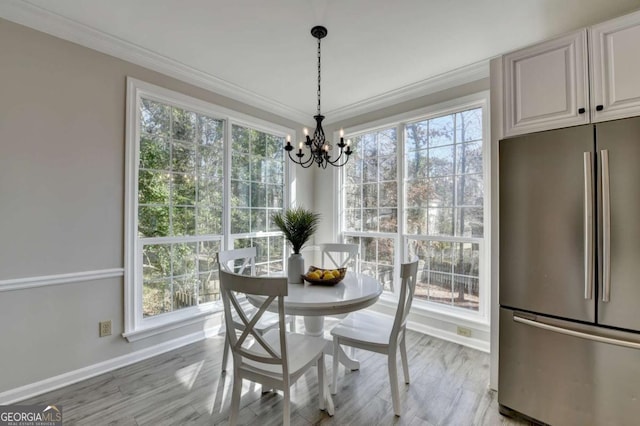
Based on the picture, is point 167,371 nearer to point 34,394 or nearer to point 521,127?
point 34,394

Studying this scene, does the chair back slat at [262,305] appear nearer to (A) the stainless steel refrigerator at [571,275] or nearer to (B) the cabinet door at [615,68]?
(A) the stainless steel refrigerator at [571,275]

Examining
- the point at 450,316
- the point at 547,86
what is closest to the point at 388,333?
the point at 450,316

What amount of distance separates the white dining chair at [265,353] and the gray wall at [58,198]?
4.81 feet

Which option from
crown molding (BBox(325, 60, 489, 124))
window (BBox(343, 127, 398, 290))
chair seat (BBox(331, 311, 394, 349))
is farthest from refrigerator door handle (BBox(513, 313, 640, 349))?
crown molding (BBox(325, 60, 489, 124))

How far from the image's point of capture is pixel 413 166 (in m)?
3.41

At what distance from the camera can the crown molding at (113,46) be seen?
2.01m

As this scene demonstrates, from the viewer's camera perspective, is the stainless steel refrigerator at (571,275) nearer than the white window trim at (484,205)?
Yes

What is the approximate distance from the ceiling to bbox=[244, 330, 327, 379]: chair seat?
2.34 meters

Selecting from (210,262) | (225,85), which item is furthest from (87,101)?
(210,262)

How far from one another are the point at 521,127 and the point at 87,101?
335 cm

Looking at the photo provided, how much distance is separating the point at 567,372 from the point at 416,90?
9.38 ft

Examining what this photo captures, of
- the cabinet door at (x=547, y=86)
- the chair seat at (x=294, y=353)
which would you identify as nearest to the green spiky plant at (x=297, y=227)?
the chair seat at (x=294, y=353)

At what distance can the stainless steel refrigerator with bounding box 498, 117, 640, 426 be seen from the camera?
1538 millimetres

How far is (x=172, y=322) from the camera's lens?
2.79m
